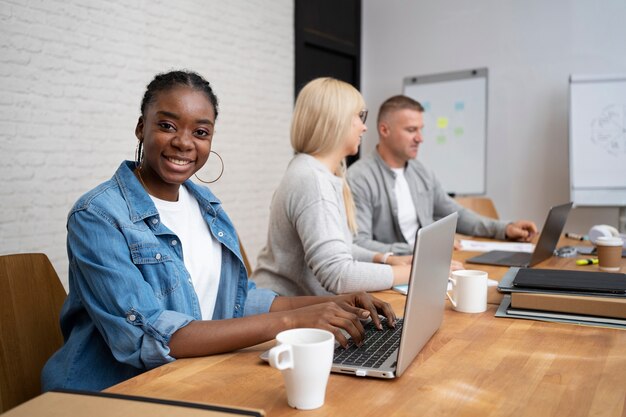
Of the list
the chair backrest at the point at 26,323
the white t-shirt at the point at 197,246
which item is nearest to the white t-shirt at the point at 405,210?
the white t-shirt at the point at 197,246

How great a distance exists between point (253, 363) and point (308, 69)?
427 cm

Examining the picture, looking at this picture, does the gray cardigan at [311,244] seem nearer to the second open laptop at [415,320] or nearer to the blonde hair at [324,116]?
the blonde hair at [324,116]

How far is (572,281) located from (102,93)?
2.68 meters

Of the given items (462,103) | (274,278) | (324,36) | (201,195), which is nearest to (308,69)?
(324,36)

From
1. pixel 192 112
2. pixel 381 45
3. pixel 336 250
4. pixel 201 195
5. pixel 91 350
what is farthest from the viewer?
pixel 381 45

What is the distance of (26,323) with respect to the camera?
1324 millimetres

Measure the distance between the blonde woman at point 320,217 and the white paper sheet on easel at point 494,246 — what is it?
0.62m

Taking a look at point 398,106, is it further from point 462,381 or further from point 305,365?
point 305,365

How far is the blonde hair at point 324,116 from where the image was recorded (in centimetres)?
197

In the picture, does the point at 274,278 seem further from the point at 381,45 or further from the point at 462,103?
A: the point at 381,45

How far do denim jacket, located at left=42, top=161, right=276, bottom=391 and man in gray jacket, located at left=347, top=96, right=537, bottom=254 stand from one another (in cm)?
153

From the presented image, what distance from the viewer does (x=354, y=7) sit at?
5625mm

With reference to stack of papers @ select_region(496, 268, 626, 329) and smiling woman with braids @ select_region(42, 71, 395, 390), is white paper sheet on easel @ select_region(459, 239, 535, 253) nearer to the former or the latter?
stack of papers @ select_region(496, 268, 626, 329)

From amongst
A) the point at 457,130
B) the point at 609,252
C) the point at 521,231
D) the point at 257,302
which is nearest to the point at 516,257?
the point at 609,252
